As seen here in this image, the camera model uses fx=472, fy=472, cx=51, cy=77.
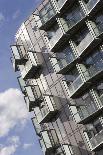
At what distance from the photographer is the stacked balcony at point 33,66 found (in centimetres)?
5694

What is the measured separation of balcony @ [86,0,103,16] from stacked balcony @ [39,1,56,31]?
5684mm

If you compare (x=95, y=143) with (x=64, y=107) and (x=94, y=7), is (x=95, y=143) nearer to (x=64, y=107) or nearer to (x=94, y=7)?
(x=64, y=107)

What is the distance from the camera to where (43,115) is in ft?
180

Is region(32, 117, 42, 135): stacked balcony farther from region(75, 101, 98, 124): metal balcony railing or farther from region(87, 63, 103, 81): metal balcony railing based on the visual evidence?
region(87, 63, 103, 81): metal balcony railing

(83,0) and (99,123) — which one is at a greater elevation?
(83,0)

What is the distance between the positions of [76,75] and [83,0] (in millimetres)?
8198

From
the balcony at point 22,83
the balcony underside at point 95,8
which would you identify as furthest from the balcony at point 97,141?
the balcony at point 22,83

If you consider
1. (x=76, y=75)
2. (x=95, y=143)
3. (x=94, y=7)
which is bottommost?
(x=95, y=143)

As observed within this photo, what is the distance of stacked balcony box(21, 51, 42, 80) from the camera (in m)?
56.9

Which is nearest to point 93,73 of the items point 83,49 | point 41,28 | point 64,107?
point 83,49

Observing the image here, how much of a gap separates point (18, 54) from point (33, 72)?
12.8 ft

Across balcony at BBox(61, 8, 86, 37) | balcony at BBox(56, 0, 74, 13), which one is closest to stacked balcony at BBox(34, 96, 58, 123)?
balcony at BBox(61, 8, 86, 37)

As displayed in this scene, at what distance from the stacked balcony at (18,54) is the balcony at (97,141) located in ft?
54.4

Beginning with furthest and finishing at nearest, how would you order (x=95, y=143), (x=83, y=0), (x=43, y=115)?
(x=43, y=115) < (x=83, y=0) < (x=95, y=143)
